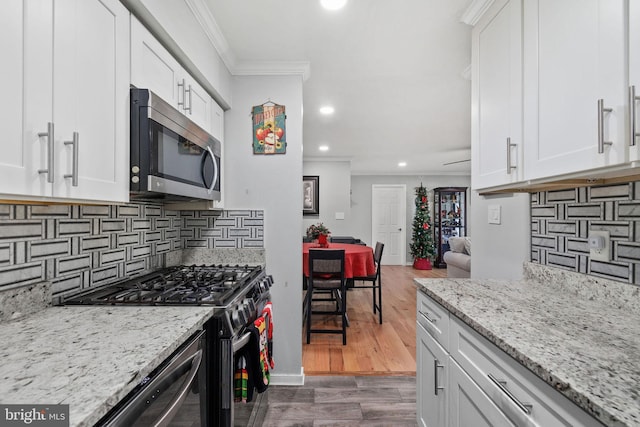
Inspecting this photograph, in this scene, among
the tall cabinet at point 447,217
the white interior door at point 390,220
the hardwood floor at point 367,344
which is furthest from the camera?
the white interior door at point 390,220

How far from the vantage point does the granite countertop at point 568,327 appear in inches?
23.6

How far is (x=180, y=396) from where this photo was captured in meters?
0.92

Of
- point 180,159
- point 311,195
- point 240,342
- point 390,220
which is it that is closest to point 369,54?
point 180,159

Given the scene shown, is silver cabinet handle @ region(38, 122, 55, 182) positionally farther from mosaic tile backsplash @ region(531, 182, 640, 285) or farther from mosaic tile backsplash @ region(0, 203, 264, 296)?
mosaic tile backsplash @ region(531, 182, 640, 285)

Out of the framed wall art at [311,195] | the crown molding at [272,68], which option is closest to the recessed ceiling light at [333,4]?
the crown molding at [272,68]

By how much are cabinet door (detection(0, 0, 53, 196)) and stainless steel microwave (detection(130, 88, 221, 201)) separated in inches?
14.1

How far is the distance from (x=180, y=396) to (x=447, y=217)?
23.9 feet

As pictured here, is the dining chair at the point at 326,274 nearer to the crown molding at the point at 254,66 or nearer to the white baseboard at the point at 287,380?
the white baseboard at the point at 287,380

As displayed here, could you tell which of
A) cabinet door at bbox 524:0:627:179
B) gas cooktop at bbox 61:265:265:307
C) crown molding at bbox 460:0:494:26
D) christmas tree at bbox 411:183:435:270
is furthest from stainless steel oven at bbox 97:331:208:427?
christmas tree at bbox 411:183:435:270

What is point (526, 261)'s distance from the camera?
1.55 meters

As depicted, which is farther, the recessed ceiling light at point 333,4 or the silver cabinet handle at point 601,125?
the recessed ceiling light at point 333,4

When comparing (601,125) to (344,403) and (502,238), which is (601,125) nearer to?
(502,238)

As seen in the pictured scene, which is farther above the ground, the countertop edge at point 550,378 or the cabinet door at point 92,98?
the cabinet door at point 92,98
